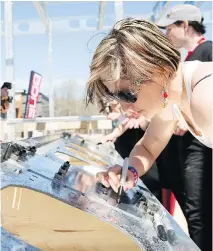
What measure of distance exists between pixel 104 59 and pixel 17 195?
1.55 feet

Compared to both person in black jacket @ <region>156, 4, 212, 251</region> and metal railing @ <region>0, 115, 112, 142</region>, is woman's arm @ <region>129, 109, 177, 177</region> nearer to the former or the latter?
person in black jacket @ <region>156, 4, 212, 251</region>

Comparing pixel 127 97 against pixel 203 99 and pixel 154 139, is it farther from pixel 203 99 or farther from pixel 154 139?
pixel 154 139

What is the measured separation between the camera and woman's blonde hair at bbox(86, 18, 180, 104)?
3.82 ft

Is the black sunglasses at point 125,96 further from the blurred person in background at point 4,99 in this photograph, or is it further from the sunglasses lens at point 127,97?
the blurred person in background at point 4,99

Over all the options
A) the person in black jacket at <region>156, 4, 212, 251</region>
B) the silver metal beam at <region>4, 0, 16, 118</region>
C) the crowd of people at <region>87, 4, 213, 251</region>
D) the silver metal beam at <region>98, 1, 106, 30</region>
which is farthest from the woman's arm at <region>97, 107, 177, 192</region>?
the silver metal beam at <region>98, 1, 106, 30</region>

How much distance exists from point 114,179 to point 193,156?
1.09 m

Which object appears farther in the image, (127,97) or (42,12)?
(42,12)

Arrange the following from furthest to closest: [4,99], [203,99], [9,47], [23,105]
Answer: [23,105] < [9,47] < [4,99] < [203,99]

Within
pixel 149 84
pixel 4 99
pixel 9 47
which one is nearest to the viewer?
pixel 149 84

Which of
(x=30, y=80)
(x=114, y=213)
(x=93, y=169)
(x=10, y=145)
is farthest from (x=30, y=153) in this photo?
(x=30, y=80)

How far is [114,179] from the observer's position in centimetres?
126

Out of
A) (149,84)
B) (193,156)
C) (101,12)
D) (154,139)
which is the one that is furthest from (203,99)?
(101,12)

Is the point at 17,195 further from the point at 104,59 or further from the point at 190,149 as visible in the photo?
the point at 190,149

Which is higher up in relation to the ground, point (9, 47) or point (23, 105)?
point (9, 47)
